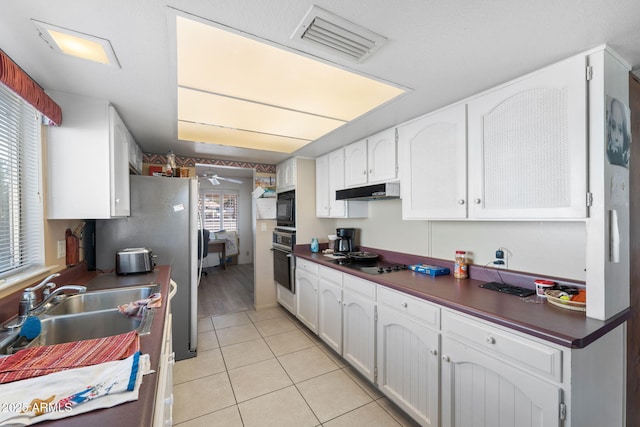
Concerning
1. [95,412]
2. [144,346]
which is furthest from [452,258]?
[95,412]

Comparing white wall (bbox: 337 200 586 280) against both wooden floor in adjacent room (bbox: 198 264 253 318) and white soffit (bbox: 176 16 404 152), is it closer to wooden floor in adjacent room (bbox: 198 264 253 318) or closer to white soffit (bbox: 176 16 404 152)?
white soffit (bbox: 176 16 404 152)

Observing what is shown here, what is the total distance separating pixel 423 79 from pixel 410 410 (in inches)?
79.0

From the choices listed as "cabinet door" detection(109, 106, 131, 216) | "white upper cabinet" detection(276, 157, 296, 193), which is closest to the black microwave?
"white upper cabinet" detection(276, 157, 296, 193)

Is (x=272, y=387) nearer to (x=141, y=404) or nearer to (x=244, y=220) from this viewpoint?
(x=141, y=404)

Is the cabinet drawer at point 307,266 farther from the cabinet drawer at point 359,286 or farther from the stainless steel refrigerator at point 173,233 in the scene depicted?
the stainless steel refrigerator at point 173,233

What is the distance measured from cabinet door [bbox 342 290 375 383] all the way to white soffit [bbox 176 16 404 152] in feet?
4.88

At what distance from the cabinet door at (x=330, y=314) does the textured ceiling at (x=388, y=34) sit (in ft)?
5.87

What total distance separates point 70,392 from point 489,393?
1635 mm

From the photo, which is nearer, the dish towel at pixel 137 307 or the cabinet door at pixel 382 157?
the dish towel at pixel 137 307

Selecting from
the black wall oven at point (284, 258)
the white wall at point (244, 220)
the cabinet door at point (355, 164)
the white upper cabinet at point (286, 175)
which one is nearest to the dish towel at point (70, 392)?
the cabinet door at point (355, 164)

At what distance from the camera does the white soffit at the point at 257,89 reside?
128 cm

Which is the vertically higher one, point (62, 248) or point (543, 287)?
point (62, 248)

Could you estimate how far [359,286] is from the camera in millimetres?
2170

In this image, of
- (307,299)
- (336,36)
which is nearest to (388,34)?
(336,36)
